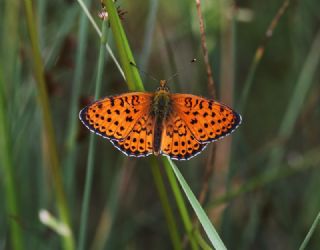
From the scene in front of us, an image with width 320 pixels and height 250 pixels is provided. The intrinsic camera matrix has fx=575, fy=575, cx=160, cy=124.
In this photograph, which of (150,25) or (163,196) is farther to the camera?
(150,25)

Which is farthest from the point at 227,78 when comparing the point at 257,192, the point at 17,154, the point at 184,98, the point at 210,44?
the point at 17,154

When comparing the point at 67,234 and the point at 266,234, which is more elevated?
the point at 67,234

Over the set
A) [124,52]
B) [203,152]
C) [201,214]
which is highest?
[124,52]

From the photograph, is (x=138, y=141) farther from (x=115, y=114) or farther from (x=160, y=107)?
(x=160, y=107)

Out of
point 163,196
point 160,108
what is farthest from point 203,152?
point 163,196

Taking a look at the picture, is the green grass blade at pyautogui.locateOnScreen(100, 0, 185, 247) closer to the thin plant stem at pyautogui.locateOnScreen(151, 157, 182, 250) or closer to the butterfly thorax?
the thin plant stem at pyautogui.locateOnScreen(151, 157, 182, 250)

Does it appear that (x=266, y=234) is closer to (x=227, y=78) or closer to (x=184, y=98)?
(x=227, y=78)

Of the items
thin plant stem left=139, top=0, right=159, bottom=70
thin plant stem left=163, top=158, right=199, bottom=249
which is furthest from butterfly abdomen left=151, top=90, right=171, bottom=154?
thin plant stem left=163, top=158, right=199, bottom=249
